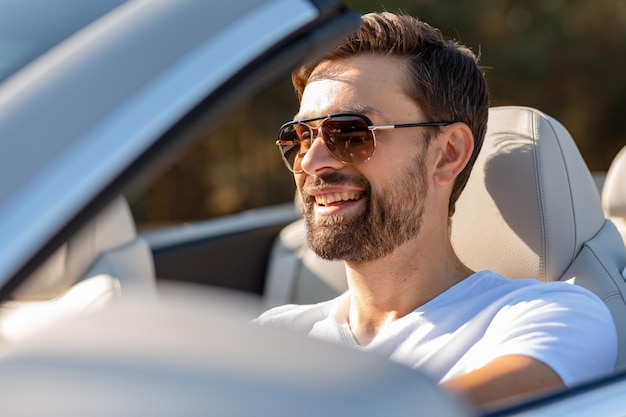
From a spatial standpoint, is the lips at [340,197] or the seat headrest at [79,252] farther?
the lips at [340,197]

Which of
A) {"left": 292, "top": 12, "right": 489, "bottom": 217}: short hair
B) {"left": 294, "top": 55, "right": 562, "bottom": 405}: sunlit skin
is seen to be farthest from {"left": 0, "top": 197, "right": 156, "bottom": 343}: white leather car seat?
{"left": 292, "top": 12, "right": 489, "bottom": 217}: short hair

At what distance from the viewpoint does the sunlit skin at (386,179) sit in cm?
228

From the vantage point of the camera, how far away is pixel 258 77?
1012 millimetres

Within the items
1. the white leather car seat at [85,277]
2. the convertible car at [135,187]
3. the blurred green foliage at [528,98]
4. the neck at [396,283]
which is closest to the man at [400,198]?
the neck at [396,283]

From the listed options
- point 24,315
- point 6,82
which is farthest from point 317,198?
point 6,82

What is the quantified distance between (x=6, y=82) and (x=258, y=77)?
29 cm

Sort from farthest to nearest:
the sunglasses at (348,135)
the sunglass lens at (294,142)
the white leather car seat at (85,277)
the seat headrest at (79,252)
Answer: the sunglass lens at (294,142) < the sunglasses at (348,135) < the white leather car seat at (85,277) < the seat headrest at (79,252)

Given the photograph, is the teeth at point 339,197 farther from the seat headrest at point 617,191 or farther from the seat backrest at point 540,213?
the seat headrest at point 617,191

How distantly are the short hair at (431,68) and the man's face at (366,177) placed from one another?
0.04 metres

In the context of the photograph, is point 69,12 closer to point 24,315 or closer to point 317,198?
point 24,315

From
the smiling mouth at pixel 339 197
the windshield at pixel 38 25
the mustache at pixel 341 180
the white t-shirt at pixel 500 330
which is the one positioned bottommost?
the white t-shirt at pixel 500 330

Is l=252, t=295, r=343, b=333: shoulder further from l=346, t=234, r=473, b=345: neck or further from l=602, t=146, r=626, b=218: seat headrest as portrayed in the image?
l=602, t=146, r=626, b=218: seat headrest

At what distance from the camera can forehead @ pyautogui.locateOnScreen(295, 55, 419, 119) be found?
231 centimetres

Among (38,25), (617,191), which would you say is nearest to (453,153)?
(617,191)
